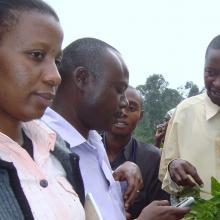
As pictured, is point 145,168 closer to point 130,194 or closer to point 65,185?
point 130,194

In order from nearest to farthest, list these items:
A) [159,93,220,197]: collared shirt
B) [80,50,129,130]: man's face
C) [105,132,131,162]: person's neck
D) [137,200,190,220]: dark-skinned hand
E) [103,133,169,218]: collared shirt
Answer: [137,200,190,220]: dark-skinned hand < [80,50,129,130]: man's face < [159,93,220,197]: collared shirt < [103,133,169,218]: collared shirt < [105,132,131,162]: person's neck

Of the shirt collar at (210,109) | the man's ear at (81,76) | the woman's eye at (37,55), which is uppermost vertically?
the woman's eye at (37,55)

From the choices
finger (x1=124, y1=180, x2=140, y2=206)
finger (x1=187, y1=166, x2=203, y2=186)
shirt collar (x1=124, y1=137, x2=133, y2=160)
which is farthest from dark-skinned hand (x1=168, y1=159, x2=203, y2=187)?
shirt collar (x1=124, y1=137, x2=133, y2=160)

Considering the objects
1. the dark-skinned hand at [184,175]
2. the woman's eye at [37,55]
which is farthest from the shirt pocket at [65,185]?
the dark-skinned hand at [184,175]

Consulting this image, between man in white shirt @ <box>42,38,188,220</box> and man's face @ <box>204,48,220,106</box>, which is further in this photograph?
man's face @ <box>204,48,220,106</box>

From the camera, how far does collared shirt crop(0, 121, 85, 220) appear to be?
113 cm

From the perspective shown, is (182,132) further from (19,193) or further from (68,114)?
(19,193)

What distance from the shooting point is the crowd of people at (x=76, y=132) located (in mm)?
1169

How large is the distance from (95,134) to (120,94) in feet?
0.71

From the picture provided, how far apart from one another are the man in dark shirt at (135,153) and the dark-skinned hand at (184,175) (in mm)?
679

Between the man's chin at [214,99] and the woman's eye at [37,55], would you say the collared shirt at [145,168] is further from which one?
the woman's eye at [37,55]

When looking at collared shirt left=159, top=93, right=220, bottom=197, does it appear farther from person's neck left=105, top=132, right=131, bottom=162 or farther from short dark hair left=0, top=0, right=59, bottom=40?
short dark hair left=0, top=0, right=59, bottom=40

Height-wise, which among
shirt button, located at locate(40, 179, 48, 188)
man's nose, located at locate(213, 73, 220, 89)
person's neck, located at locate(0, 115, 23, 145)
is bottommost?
shirt button, located at locate(40, 179, 48, 188)

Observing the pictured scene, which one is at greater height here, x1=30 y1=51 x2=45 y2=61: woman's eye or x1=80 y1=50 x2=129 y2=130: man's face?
x1=30 y1=51 x2=45 y2=61: woman's eye
